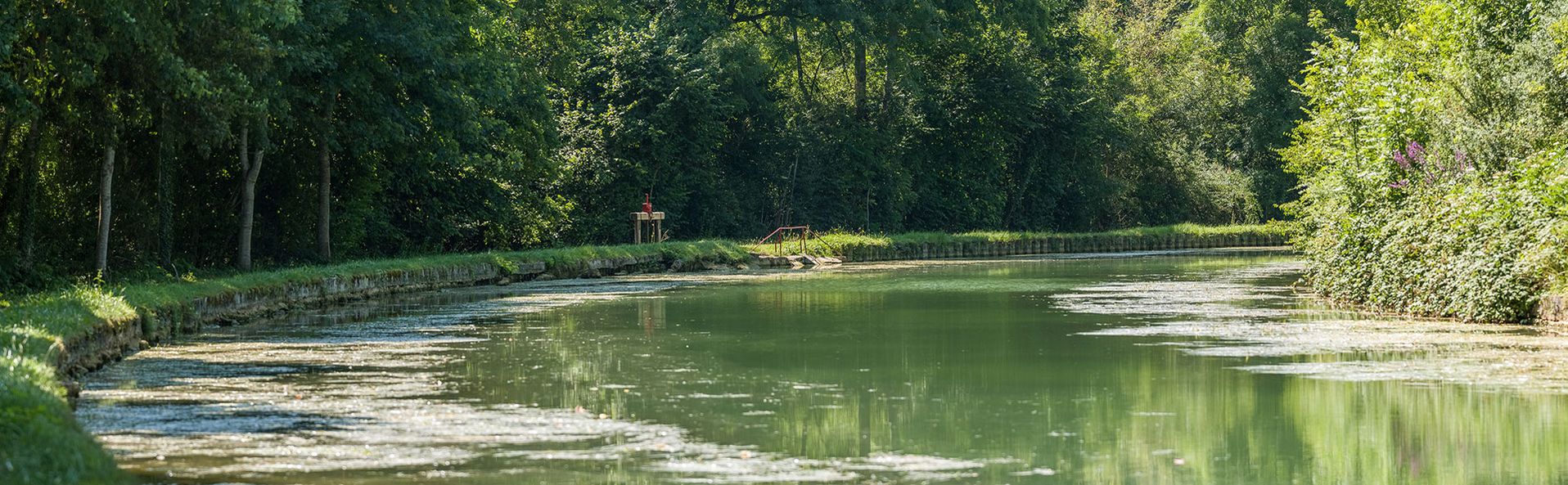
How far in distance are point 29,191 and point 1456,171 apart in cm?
2027

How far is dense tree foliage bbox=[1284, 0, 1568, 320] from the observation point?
21.2m

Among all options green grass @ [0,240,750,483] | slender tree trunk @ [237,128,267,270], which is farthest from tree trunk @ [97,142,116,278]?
slender tree trunk @ [237,128,267,270]

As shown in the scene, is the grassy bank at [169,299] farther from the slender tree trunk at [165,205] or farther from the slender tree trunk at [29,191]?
the slender tree trunk at [29,191]

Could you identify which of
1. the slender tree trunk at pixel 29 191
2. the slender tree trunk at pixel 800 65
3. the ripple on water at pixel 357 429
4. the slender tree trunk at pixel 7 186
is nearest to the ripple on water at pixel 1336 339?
the ripple on water at pixel 357 429

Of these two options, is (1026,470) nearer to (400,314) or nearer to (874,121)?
(400,314)

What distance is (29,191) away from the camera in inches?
1037

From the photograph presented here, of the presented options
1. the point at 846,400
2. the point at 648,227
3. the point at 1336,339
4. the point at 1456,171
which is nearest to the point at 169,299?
the point at 846,400

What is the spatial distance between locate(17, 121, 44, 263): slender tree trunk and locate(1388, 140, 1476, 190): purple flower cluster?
19.6m

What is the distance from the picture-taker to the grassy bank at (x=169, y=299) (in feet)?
30.8

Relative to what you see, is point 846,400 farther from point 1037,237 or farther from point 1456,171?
point 1037,237

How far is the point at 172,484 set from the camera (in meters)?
9.92

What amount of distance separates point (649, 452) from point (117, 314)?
9.07 meters

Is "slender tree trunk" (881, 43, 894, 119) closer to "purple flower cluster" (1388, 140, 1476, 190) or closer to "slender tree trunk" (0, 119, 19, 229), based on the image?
"purple flower cluster" (1388, 140, 1476, 190)

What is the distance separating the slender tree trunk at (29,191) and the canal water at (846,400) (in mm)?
4638
